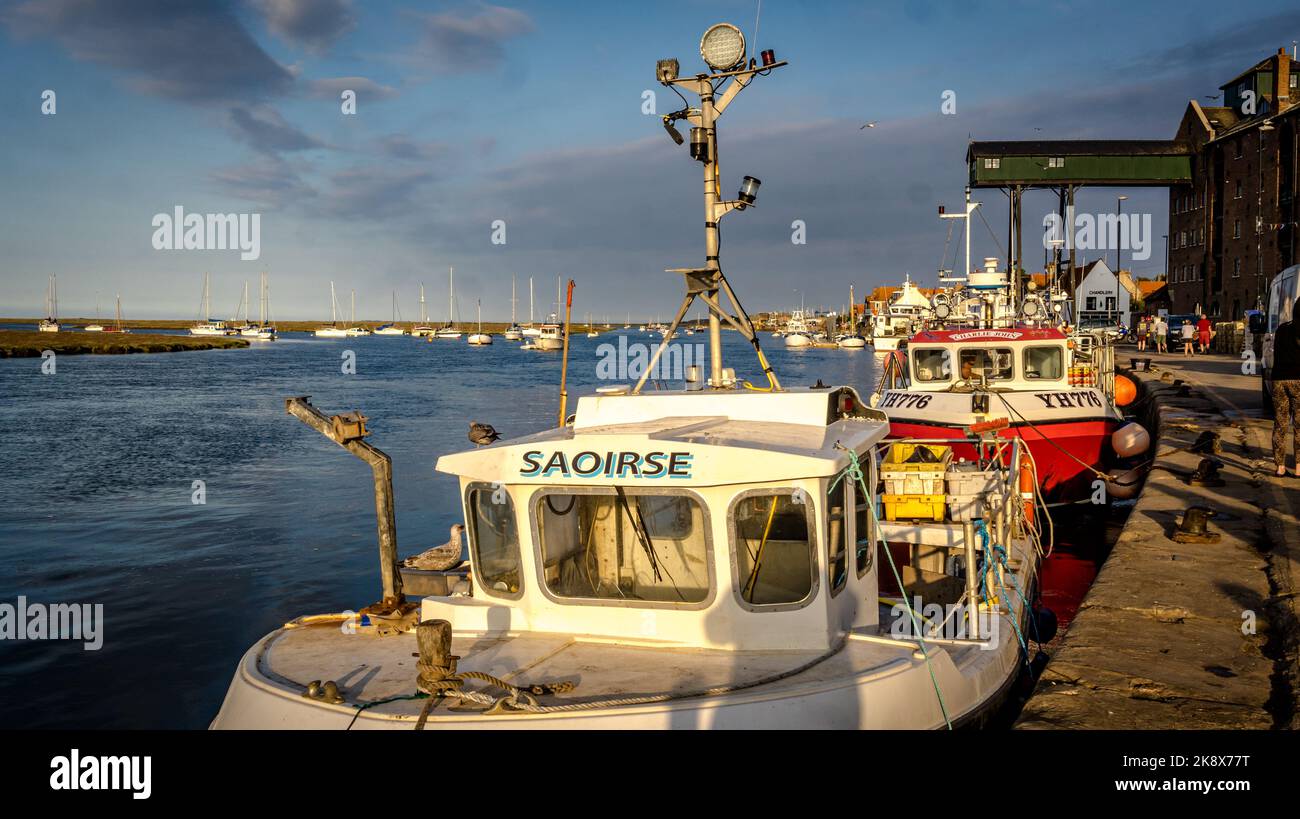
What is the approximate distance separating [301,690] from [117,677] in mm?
7914

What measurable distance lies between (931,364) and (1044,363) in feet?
7.80

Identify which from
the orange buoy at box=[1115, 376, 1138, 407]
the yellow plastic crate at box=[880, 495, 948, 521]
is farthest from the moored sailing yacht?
the yellow plastic crate at box=[880, 495, 948, 521]

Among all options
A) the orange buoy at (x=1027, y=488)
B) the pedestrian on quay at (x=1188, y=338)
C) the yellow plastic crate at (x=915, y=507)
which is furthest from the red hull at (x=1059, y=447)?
the pedestrian on quay at (x=1188, y=338)

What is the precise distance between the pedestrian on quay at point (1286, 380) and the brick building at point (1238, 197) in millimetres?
44591

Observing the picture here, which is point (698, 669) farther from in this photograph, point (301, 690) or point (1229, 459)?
point (1229, 459)

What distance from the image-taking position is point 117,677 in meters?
12.0

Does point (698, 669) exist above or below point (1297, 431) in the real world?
below

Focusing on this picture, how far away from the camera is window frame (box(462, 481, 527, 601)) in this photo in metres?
6.55

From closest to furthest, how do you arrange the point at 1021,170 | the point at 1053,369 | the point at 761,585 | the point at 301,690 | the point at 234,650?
the point at 301,690 < the point at 761,585 < the point at 234,650 < the point at 1053,369 < the point at 1021,170

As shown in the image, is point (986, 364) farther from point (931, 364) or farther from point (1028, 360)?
point (931, 364)

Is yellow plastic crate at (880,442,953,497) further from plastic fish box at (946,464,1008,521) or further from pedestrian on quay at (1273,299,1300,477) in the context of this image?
pedestrian on quay at (1273,299,1300,477)
